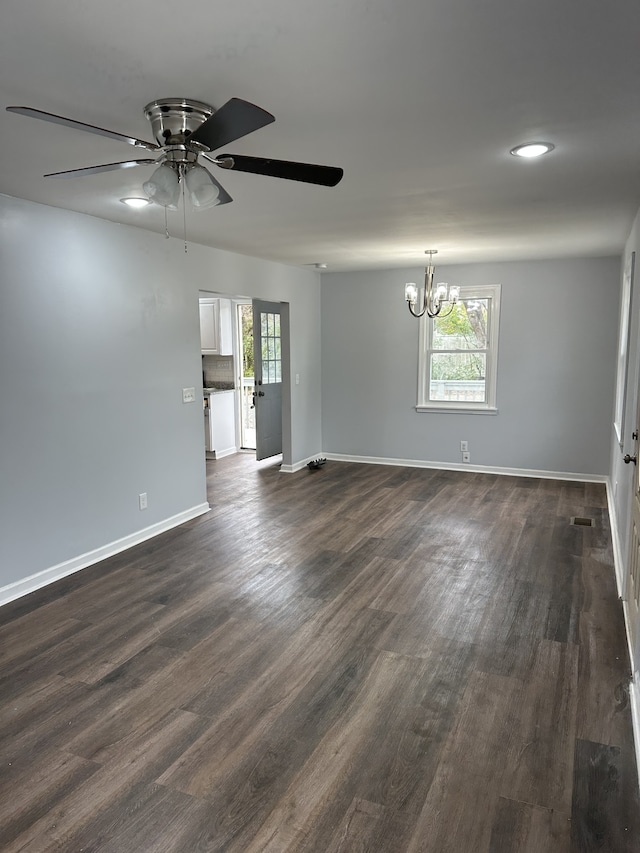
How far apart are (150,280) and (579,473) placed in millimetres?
4937

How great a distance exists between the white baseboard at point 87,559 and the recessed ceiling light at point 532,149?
3.70 m

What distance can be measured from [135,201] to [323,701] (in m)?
3.01

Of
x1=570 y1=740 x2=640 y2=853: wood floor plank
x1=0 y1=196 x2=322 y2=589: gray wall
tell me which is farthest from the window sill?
x1=570 y1=740 x2=640 y2=853: wood floor plank

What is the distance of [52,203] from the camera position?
11.7 feet

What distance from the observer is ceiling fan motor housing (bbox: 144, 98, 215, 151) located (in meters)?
2.01

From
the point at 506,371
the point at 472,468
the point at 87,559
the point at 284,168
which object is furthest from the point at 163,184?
the point at 472,468

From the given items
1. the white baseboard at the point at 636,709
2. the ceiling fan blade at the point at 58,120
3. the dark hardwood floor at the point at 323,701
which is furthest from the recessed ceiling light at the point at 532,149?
the dark hardwood floor at the point at 323,701

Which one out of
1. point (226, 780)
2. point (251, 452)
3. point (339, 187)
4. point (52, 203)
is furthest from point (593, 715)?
point (251, 452)

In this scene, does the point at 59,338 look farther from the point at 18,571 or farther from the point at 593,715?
the point at 593,715

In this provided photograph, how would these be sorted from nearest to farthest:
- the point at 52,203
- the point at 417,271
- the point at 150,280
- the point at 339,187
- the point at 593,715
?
the point at 593,715
the point at 339,187
the point at 52,203
the point at 150,280
the point at 417,271

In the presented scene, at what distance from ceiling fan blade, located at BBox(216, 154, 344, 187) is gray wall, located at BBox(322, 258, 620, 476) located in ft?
16.4

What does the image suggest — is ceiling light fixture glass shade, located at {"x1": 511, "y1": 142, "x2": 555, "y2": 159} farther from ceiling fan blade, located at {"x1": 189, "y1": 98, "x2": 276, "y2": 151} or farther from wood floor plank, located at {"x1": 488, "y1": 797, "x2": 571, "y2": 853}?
wood floor plank, located at {"x1": 488, "y1": 797, "x2": 571, "y2": 853}

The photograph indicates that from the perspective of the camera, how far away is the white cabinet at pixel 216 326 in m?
7.77

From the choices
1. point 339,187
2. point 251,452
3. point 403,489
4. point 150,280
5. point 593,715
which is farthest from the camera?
point 251,452
